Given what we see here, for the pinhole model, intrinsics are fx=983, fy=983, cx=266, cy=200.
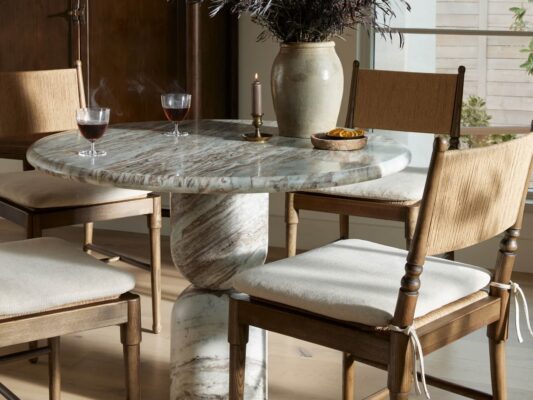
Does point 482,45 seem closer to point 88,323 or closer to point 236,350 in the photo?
point 236,350

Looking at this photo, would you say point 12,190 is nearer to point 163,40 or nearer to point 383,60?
point 163,40

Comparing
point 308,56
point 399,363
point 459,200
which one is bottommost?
point 399,363

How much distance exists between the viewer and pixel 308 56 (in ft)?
8.30

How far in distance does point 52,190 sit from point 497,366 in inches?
58.0

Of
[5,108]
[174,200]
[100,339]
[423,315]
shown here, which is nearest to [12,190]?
[5,108]

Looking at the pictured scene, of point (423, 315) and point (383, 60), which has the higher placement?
point (383, 60)

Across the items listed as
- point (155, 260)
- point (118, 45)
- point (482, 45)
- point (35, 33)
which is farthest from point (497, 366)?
point (35, 33)

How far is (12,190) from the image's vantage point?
3.08 metres

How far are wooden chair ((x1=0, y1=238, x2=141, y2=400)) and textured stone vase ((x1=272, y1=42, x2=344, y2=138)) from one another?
652mm

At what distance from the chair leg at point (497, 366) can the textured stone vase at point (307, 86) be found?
73 cm

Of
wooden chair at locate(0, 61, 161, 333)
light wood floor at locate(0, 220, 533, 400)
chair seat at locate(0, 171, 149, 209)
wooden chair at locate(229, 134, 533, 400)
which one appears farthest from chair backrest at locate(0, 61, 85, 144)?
wooden chair at locate(229, 134, 533, 400)

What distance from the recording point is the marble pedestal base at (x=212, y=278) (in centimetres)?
244

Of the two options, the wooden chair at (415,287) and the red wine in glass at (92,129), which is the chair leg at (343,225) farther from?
the red wine in glass at (92,129)

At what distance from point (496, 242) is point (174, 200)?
1994 mm
